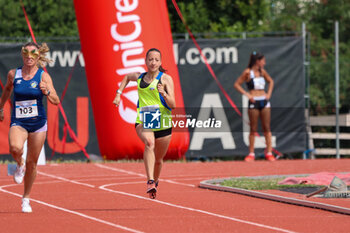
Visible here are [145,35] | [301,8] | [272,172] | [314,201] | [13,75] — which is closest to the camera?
[13,75]

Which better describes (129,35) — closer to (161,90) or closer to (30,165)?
(161,90)

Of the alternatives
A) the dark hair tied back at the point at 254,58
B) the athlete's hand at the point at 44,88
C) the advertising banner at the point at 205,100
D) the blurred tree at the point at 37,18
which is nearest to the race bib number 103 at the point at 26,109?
the athlete's hand at the point at 44,88

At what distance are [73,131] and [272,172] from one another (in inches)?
197

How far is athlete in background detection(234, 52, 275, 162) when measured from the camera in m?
19.2

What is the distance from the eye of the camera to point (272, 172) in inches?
688

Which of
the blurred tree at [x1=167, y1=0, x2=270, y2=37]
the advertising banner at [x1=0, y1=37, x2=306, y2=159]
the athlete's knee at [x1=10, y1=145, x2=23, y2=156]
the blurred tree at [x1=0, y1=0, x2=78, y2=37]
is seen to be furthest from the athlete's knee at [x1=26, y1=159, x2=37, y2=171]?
the blurred tree at [x1=0, y1=0, x2=78, y2=37]

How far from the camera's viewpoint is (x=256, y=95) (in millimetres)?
19438

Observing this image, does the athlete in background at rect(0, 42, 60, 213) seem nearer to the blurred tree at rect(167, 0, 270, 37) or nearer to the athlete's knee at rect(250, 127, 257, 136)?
Answer: the athlete's knee at rect(250, 127, 257, 136)

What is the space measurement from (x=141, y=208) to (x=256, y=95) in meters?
8.63

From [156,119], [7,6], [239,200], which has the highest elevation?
[7,6]

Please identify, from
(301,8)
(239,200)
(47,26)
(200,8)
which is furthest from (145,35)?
(301,8)

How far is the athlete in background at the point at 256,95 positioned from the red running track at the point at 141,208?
1.93 m

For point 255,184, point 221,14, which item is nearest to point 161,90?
point 255,184

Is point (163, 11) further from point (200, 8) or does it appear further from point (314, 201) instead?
point (314, 201)
